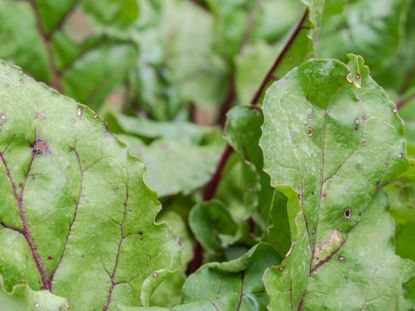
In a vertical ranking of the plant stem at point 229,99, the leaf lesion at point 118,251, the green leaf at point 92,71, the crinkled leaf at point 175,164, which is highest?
the leaf lesion at point 118,251

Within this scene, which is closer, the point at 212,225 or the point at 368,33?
the point at 212,225

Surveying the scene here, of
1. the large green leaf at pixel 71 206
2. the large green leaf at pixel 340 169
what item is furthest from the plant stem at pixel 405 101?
the large green leaf at pixel 71 206

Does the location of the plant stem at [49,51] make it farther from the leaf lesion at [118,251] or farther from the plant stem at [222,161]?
the leaf lesion at [118,251]

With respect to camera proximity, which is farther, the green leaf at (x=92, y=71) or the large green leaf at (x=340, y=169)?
the green leaf at (x=92, y=71)

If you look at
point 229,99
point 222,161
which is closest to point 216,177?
point 222,161

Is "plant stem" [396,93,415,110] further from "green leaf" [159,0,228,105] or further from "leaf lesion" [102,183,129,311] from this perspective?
"leaf lesion" [102,183,129,311]

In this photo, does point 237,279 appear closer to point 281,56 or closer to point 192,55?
point 281,56

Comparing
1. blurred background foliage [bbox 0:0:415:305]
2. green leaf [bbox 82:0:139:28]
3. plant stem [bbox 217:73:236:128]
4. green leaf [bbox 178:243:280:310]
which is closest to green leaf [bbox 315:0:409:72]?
blurred background foliage [bbox 0:0:415:305]
